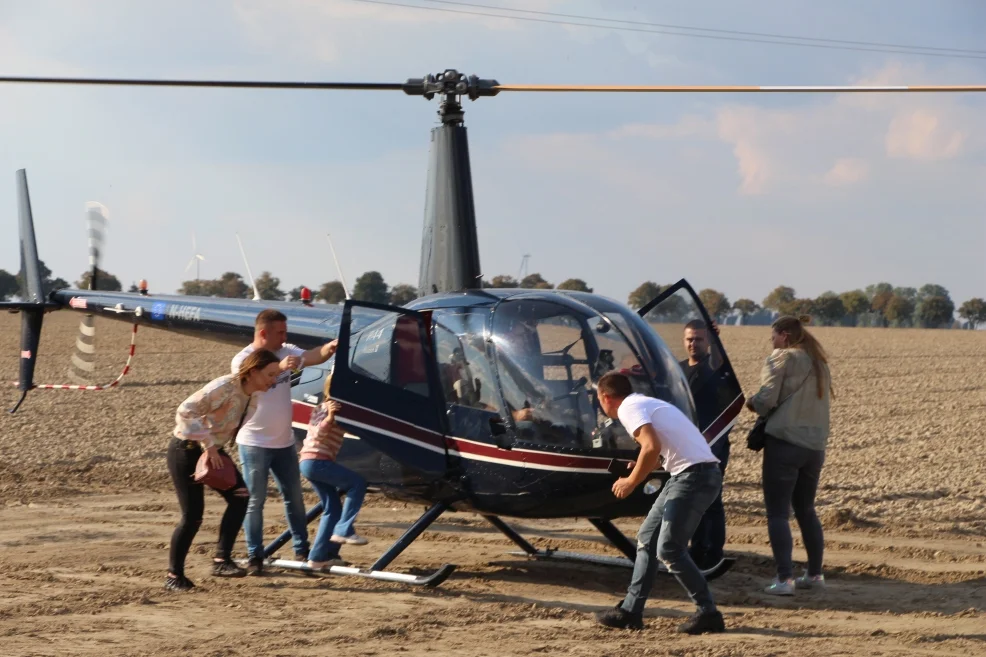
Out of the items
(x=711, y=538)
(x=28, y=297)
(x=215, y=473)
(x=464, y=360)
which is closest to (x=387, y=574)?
(x=215, y=473)

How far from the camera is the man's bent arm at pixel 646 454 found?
595 cm

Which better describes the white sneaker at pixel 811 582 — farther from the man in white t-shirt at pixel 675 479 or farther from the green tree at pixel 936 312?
the green tree at pixel 936 312

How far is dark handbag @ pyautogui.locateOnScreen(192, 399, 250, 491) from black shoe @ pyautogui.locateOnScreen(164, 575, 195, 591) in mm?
622

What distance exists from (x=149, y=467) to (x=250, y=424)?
6.23 metres

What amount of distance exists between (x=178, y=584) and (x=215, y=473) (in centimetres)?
79

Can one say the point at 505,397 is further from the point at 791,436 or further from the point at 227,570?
the point at 227,570

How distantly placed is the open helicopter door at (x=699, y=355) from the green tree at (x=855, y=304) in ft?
354

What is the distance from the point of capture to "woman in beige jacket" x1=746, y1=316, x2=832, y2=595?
23.6 feet

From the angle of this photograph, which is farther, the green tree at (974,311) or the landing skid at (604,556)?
the green tree at (974,311)

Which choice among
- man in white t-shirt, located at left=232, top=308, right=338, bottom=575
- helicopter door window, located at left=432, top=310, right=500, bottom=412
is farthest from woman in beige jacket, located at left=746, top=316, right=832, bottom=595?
man in white t-shirt, located at left=232, top=308, right=338, bottom=575

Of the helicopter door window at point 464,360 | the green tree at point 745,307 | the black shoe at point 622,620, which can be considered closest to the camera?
the black shoe at point 622,620

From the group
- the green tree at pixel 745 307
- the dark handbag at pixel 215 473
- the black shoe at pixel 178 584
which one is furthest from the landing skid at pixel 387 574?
the green tree at pixel 745 307

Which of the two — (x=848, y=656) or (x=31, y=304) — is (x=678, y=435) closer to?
(x=848, y=656)

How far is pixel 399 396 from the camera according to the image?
7.22 meters
